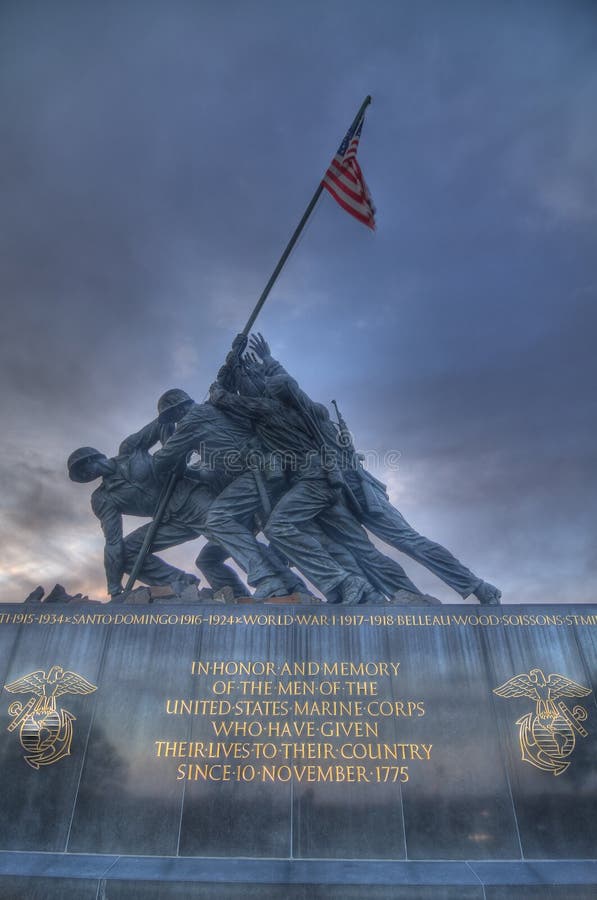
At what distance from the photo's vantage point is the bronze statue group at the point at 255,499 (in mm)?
9523

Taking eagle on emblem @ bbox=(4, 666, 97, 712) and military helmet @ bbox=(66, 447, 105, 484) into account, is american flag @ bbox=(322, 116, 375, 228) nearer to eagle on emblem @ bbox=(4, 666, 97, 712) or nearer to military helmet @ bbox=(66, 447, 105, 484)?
military helmet @ bbox=(66, 447, 105, 484)

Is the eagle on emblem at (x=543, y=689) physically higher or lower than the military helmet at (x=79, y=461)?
lower

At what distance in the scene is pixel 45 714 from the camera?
286 inches

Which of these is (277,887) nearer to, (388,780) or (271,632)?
(388,780)

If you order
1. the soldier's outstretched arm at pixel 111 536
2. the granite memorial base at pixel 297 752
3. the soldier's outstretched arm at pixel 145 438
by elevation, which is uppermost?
the soldier's outstretched arm at pixel 145 438

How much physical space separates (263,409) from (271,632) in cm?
467

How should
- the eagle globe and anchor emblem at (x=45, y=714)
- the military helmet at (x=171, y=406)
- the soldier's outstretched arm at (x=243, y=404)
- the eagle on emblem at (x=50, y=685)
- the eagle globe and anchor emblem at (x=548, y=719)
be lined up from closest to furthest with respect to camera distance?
the eagle globe and anchor emblem at (x=548, y=719) → the eagle globe and anchor emblem at (x=45, y=714) → the eagle on emblem at (x=50, y=685) → the soldier's outstretched arm at (x=243, y=404) → the military helmet at (x=171, y=406)

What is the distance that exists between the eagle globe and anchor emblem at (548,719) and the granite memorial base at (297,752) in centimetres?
2

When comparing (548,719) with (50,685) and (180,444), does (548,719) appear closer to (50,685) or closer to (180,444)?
(50,685)

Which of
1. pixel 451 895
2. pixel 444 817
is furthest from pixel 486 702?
pixel 451 895

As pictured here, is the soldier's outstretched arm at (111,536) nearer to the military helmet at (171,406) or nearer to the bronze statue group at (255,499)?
the bronze statue group at (255,499)

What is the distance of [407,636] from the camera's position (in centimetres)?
787

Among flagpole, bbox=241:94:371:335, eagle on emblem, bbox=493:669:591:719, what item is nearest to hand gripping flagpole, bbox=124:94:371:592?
flagpole, bbox=241:94:371:335

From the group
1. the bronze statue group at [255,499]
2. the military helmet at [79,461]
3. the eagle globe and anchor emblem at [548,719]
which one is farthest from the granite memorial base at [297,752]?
the military helmet at [79,461]
